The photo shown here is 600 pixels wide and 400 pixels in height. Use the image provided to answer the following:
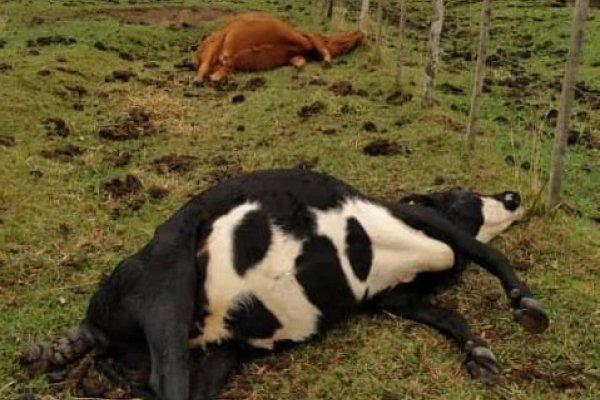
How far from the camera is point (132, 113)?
7.71 m

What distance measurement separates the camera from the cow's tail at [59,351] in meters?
3.33

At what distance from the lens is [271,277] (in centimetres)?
340

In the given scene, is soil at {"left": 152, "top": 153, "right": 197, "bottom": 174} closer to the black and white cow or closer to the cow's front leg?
the black and white cow

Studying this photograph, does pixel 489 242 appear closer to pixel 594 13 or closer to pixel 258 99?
pixel 258 99

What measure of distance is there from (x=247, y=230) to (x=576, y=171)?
3794mm

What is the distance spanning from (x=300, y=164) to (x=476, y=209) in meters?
2.09

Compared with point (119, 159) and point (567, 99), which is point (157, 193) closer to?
point (119, 159)

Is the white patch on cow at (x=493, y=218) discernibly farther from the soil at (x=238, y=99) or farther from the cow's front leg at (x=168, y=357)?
the soil at (x=238, y=99)

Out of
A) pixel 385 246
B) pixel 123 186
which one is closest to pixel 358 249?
pixel 385 246

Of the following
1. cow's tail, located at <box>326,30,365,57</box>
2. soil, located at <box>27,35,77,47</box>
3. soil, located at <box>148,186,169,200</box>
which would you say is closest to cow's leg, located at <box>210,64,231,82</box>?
cow's tail, located at <box>326,30,365,57</box>

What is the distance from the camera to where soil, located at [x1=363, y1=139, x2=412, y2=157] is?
20.7 ft

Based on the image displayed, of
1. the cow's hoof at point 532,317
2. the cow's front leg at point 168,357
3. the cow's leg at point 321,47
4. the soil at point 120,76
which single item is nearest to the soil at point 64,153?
the soil at point 120,76

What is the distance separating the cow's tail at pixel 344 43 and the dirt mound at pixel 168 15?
358cm

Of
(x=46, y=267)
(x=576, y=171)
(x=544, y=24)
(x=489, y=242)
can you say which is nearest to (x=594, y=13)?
(x=544, y=24)
